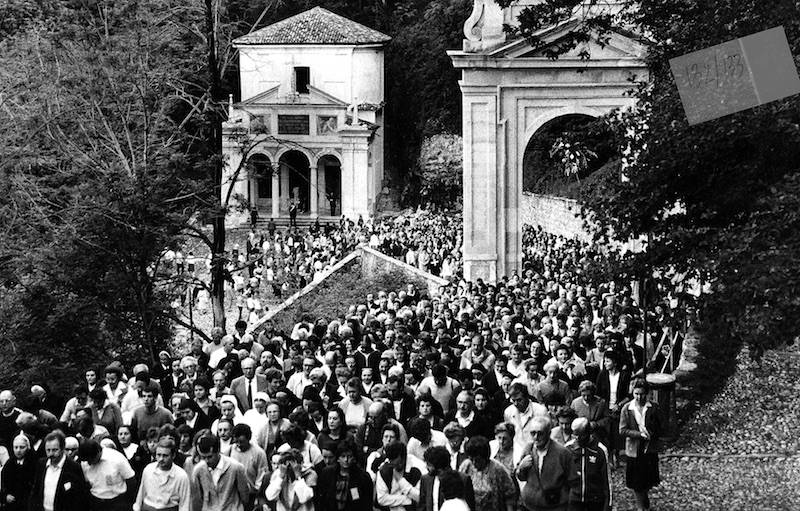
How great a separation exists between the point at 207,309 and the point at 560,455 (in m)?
32.2

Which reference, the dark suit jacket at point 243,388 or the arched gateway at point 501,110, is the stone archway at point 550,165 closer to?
the arched gateway at point 501,110

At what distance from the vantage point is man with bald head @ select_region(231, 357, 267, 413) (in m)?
17.1

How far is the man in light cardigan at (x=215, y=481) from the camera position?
12.6m

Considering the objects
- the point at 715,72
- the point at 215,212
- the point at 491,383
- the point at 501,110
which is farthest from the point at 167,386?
the point at 501,110

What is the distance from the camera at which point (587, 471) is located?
506 inches

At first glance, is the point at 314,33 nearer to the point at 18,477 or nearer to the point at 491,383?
the point at 491,383

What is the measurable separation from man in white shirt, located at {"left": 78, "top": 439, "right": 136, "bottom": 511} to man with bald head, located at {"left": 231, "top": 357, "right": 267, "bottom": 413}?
395 cm

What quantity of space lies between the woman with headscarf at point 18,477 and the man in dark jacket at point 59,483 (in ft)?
1.97

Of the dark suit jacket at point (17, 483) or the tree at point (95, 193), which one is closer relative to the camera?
the dark suit jacket at point (17, 483)

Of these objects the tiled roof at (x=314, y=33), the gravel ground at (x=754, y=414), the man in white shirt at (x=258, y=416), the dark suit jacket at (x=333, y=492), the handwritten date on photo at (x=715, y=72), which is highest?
the tiled roof at (x=314, y=33)

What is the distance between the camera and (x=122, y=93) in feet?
93.4

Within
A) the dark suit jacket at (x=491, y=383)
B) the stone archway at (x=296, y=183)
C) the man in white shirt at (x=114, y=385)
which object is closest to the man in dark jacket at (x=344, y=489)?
the dark suit jacket at (x=491, y=383)

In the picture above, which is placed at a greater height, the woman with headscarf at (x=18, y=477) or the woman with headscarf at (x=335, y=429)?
the woman with headscarf at (x=335, y=429)

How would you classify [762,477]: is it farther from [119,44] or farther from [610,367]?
[119,44]
